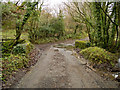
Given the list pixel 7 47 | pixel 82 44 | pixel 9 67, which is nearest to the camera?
pixel 9 67

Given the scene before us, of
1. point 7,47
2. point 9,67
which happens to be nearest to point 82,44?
point 7,47

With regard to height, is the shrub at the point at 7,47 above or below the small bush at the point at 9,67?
above

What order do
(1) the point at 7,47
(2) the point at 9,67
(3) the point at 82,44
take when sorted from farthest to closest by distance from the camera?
1. (3) the point at 82,44
2. (1) the point at 7,47
3. (2) the point at 9,67

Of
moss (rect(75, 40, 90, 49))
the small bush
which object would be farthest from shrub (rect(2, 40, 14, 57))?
moss (rect(75, 40, 90, 49))

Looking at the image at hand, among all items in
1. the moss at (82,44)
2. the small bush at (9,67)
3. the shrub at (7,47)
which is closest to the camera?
the small bush at (9,67)

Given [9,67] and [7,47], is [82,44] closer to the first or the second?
[7,47]

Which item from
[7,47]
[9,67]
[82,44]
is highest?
[7,47]

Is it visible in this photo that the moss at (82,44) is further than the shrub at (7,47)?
Yes

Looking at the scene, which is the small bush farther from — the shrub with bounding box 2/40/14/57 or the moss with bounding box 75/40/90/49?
the moss with bounding box 75/40/90/49

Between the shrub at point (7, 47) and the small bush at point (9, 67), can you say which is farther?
the shrub at point (7, 47)

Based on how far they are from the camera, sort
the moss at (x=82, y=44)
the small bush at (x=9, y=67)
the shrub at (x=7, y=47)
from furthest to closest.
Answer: the moss at (x=82, y=44) < the shrub at (x=7, y=47) < the small bush at (x=9, y=67)

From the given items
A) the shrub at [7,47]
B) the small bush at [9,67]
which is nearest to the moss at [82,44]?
the small bush at [9,67]

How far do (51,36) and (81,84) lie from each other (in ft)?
55.8

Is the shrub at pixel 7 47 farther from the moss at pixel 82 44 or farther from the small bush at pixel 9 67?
the moss at pixel 82 44
